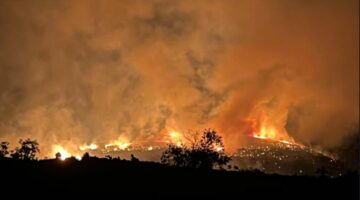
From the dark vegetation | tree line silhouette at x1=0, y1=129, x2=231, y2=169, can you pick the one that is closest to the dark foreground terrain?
the dark vegetation

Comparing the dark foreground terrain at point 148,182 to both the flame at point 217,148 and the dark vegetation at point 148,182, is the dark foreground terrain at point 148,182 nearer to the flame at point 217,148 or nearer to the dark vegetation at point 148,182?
the dark vegetation at point 148,182

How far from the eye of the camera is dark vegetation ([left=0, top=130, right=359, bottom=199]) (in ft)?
113

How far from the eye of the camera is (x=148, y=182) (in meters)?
38.1

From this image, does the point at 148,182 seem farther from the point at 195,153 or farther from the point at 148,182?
the point at 195,153

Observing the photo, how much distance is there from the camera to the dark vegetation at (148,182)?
34.5 meters

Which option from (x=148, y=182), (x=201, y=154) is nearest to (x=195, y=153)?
(x=201, y=154)

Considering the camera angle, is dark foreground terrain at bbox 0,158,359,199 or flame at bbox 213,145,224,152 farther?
flame at bbox 213,145,224,152

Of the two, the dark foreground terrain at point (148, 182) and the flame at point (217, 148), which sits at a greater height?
the flame at point (217, 148)

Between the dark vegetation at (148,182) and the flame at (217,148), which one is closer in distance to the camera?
the dark vegetation at (148,182)

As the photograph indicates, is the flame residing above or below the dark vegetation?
above

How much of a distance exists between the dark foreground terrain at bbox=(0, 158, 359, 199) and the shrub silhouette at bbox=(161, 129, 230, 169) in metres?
39.2

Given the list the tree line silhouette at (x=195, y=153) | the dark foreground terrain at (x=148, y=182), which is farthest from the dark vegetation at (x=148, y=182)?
the tree line silhouette at (x=195, y=153)

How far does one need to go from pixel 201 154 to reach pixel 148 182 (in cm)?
5018

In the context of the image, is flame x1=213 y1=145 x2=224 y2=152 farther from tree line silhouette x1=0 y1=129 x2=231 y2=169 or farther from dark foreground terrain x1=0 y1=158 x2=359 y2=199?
dark foreground terrain x1=0 y1=158 x2=359 y2=199
